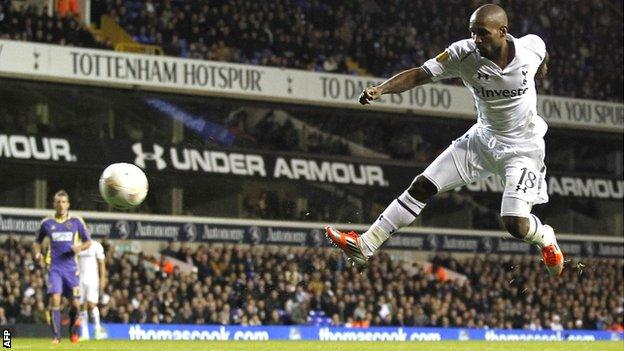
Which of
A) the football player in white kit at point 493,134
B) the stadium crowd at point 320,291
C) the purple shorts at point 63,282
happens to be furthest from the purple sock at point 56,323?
the stadium crowd at point 320,291

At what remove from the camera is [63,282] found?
1795 centimetres

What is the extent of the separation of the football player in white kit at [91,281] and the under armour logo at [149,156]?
12347 mm

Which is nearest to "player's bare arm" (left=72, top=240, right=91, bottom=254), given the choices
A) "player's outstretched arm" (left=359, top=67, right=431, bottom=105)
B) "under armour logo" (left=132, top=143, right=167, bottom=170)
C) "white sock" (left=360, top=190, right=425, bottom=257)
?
"white sock" (left=360, top=190, right=425, bottom=257)

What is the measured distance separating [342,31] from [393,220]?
25.9 metres

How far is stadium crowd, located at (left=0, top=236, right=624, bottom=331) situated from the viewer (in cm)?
2742

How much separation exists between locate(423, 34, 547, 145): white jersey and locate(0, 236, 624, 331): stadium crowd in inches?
551

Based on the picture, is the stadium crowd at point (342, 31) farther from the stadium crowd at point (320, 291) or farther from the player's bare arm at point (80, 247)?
the player's bare arm at point (80, 247)

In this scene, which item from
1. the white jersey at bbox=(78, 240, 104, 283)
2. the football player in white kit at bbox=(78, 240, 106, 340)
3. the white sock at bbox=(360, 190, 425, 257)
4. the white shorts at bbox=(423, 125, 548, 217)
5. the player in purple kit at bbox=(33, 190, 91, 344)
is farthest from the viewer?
the white jersey at bbox=(78, 240, 104, 283)

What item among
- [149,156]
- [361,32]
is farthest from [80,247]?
[361,32]

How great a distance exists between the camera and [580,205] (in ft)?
140

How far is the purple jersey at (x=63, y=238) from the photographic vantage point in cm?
1780

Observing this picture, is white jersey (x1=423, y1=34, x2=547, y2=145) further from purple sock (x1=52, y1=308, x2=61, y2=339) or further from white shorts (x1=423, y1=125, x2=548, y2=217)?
purple sock (x1=52, y1=308, x2=61, y2=339)

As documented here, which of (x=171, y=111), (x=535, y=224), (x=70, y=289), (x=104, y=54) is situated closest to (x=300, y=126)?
(x=171, y=111)

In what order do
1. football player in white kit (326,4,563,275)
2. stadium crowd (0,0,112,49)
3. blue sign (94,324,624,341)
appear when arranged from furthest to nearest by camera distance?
1. stadium crowd (0,0,112,49)
2. blue sign (94,324,624,341)
3. football player in white kit (326,4,563,275)
